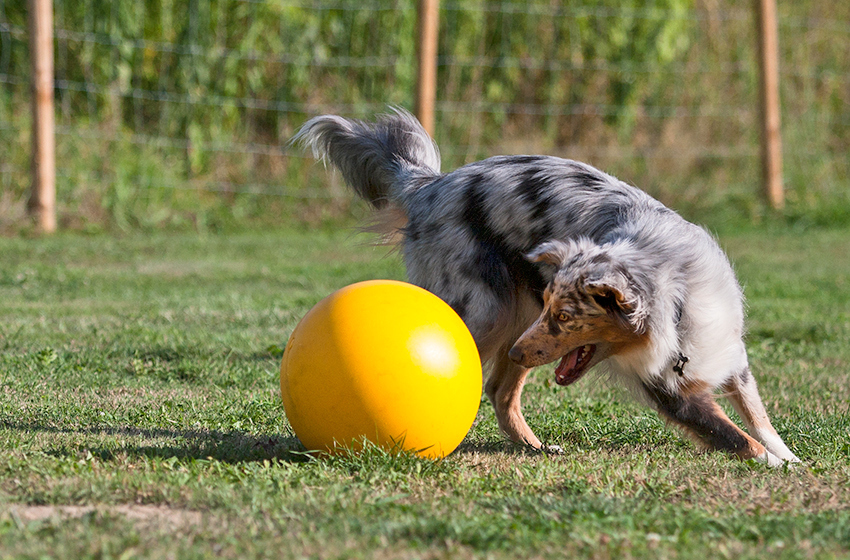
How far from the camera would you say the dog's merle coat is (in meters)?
3.69

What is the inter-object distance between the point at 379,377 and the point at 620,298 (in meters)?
0.93

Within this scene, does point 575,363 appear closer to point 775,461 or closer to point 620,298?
point 620,298

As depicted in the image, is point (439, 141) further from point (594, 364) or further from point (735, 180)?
point (594, 364)

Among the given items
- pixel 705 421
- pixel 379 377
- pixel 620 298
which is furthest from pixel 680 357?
pixel 379 377

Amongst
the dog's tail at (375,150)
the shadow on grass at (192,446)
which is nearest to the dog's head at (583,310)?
the shadow on grass at (192,446)

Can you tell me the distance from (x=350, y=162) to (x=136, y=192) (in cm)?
659

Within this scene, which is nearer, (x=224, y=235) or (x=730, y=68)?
(x=224, y=235)

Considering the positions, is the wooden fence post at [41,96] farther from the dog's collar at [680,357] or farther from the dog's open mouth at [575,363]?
the dog's collar at [680,357]

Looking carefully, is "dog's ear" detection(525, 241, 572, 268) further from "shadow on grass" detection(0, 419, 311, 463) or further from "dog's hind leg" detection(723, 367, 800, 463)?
"shadow on grass" detection(0, 419, 311, 463)

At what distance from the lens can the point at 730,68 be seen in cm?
1270

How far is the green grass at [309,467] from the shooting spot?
2676 millimetres

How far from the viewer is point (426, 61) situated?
10609mm

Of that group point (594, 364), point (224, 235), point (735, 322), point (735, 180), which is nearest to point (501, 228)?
point (594, 364)

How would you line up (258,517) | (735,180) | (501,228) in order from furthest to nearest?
(735,180)
(501,228)
(258,517)
